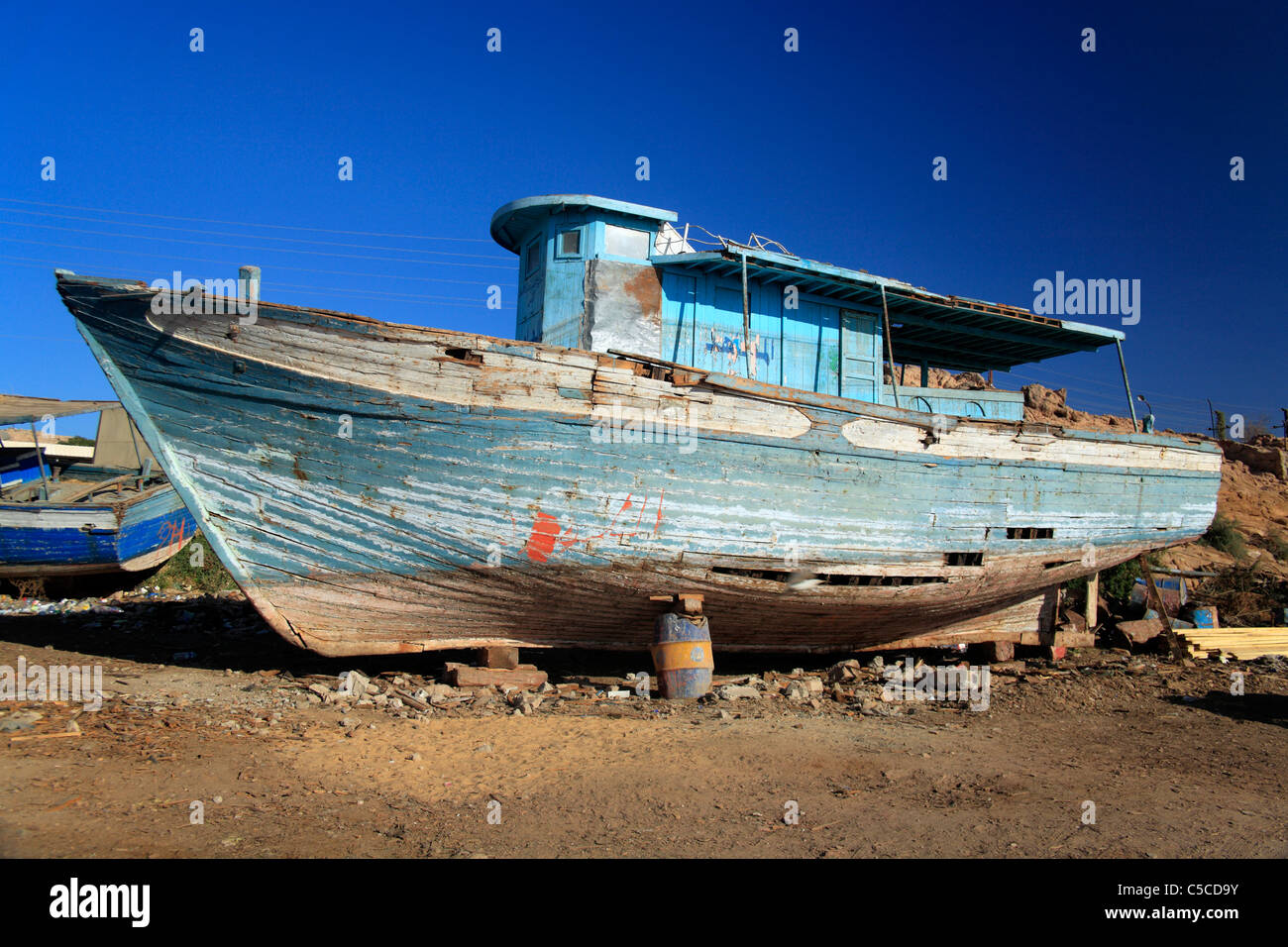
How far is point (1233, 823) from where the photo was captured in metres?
4.37

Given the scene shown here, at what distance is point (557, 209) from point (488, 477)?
11.3ft

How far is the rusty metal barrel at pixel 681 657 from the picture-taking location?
6.76 metres

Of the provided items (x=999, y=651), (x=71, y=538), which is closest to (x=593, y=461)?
(x=999, y=651)

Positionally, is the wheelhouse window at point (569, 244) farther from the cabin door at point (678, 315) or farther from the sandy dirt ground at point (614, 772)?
the sandy dirt ground at point (614, 772)

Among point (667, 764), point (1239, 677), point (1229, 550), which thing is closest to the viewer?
point (667, 764)

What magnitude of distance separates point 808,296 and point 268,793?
7629mm

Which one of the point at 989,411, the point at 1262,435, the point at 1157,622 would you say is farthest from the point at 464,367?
the point at 1262,435

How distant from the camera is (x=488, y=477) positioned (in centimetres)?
642

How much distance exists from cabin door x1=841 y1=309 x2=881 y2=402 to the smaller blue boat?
34.5ft

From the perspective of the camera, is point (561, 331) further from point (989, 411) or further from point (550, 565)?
point (989, 411)

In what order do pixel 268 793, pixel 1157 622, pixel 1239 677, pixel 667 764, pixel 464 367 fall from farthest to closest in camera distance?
pixel 1157 622 < pixel 1239 677 < pixel 464 367 < pixel 667 764 < pixel 268 793

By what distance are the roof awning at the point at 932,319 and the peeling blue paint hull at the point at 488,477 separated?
6.20ft

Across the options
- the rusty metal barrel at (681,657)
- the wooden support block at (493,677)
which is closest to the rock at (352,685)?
the wooden support block at (493,677)

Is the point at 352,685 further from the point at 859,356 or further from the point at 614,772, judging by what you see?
the point at 859,356
